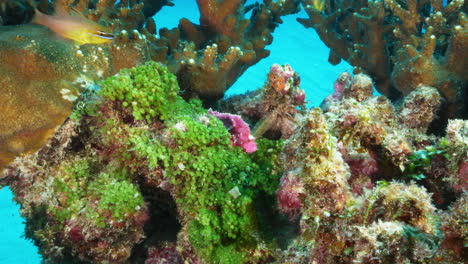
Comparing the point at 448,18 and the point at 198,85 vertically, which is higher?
the point at 448,18

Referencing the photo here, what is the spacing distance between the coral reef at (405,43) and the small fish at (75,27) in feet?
15.2

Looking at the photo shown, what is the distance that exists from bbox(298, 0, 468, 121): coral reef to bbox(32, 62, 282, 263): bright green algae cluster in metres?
2.87

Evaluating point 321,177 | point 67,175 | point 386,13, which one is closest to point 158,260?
point 67,175

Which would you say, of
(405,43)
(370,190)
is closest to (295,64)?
(405,43)

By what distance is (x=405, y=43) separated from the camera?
5.53 metres

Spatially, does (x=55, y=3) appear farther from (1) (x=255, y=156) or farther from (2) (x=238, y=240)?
(2) (x=238, y=240)

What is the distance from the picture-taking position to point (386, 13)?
19.7 ft

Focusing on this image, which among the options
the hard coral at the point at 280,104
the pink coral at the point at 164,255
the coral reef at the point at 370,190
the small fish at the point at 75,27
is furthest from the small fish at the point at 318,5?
the pink coral at the point at 164,255

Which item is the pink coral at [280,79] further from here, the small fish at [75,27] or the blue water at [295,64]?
the blue water at [295,64]

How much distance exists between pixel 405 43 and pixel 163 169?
15.5ft

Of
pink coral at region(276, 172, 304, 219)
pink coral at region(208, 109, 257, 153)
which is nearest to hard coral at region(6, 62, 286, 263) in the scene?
pink coral at region(208, 109, 257, 153)

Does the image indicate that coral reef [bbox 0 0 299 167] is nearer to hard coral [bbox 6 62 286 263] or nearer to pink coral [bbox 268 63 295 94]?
hard coral [bbox 6 62 286 263]

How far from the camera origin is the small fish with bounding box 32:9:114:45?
4254 mm

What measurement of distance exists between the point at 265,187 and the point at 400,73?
328 centimetres
